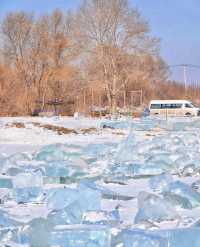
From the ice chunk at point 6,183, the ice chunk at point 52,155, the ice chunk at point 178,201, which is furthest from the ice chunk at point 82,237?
the ice chunk at point 52,155


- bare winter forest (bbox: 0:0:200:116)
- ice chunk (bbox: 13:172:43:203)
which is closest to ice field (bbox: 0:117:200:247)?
ice chunk (bbox: 13:172:43:203)

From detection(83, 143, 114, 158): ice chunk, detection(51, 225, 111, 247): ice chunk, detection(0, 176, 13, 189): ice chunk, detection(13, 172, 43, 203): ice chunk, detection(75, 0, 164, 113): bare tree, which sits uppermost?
detection(75, 0, 164, 113): bare tree

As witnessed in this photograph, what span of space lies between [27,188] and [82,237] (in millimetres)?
1943

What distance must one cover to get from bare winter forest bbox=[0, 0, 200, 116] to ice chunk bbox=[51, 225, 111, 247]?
105 feet

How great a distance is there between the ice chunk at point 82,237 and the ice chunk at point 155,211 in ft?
1.92

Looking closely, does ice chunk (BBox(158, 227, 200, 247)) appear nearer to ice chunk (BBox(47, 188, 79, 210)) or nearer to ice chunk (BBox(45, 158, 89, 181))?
ice chunk (BBox(47, 188, 79, 210))

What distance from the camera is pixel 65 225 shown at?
3.58 meters

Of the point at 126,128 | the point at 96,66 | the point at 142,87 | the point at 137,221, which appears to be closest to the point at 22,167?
the point at 137,221

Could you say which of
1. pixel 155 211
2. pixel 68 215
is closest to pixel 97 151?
pixel 155 211

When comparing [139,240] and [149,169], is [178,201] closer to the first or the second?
[139,240]

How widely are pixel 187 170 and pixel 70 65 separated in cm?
3488

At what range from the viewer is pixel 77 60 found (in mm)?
39969

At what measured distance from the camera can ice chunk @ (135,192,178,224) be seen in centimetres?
384

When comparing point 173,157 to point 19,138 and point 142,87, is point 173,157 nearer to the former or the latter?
point 19,138
